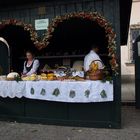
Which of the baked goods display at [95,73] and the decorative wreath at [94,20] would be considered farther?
the baked goods display at [95,73]

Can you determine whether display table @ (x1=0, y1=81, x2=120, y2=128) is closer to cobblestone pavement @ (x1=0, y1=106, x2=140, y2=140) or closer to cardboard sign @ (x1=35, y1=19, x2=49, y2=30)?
cobblestone pavement @ (x1=0, y1=106, x2=140, y2=140)

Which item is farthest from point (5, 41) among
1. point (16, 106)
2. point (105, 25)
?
point (105, 25)

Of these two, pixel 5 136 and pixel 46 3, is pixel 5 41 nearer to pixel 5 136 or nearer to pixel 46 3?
pixel 46 3

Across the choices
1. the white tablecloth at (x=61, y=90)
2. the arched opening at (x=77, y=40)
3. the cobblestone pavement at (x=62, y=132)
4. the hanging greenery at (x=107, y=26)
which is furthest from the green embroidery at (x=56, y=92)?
the arched opening at (x=77, y=40)

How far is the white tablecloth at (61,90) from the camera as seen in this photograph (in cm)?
955

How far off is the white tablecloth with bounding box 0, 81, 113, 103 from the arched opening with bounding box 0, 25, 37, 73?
7.73 ft

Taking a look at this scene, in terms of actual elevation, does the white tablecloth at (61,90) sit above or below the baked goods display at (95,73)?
below

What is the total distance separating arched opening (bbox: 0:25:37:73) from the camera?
1260cm

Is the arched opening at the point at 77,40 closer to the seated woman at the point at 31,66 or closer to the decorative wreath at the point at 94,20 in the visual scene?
the seated woman at the point at 31,66

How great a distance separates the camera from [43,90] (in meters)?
10.1

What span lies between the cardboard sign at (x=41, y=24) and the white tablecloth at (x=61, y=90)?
1381 millimetres

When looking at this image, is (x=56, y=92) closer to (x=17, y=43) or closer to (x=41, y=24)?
(x=41, y=24)

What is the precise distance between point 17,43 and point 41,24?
293 cm

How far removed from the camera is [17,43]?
13.2 m
